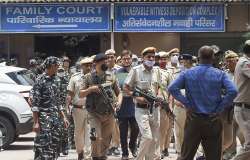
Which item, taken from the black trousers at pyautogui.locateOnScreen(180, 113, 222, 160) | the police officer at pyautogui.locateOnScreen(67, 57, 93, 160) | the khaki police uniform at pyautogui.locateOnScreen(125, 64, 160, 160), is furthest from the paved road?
the black trousers at pyautogui.locateOnScreen(180, 113, 222, 160)

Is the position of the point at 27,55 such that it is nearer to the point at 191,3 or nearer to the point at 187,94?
the point at 191,3

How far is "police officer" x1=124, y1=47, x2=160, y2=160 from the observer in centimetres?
1136

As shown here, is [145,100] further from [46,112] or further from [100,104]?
[46,112]

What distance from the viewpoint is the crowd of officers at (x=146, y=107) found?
909cm

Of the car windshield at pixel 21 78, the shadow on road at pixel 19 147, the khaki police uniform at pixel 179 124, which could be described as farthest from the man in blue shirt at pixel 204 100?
the car windshield at pixel 21 78

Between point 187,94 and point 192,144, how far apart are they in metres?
0.62

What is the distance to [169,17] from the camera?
2305 centimetres

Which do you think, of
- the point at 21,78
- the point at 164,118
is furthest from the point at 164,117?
the point at 21,78

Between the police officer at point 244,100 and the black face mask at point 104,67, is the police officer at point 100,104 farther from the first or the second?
the police officer at point 244,100

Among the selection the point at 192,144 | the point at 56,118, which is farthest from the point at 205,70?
the point at 56,118

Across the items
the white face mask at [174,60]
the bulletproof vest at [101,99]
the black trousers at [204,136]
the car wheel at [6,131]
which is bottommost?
the car wheel at [6,131]

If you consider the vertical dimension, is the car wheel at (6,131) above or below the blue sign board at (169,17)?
below

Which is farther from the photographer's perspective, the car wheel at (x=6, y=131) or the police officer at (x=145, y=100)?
the car wheel at (x=6, y=131)

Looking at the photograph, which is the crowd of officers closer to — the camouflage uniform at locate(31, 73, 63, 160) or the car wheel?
the camouflage uniform at locate(31, 73, 63, 160)
